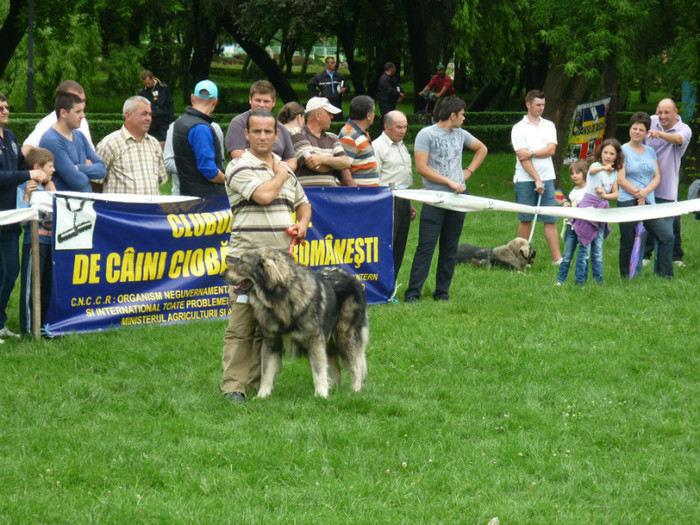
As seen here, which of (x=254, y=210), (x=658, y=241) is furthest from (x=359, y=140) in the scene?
(x=658, y=241)

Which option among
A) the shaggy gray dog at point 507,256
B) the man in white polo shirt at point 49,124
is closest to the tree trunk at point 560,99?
the shaggy gray dog at point 507,256

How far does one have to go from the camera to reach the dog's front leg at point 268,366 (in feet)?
20.3

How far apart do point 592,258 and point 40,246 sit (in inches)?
251

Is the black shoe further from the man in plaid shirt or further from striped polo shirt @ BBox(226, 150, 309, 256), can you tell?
the man in plaid shirt

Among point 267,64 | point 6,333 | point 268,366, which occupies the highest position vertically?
point 267,64

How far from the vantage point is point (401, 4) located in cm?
3086

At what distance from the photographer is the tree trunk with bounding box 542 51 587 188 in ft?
69.4

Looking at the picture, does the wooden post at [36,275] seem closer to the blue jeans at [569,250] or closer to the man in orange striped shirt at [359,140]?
the man in orange striped shirt at [359,140]

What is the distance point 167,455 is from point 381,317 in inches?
154

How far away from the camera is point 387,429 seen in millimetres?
5750

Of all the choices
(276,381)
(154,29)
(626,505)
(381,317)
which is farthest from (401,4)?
(626,505)

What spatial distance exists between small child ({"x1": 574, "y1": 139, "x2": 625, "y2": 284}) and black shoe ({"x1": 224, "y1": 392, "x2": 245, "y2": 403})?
17.9 feet

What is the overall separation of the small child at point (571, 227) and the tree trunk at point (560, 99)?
9.86m

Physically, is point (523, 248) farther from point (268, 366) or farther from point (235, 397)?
point (235, 397)
